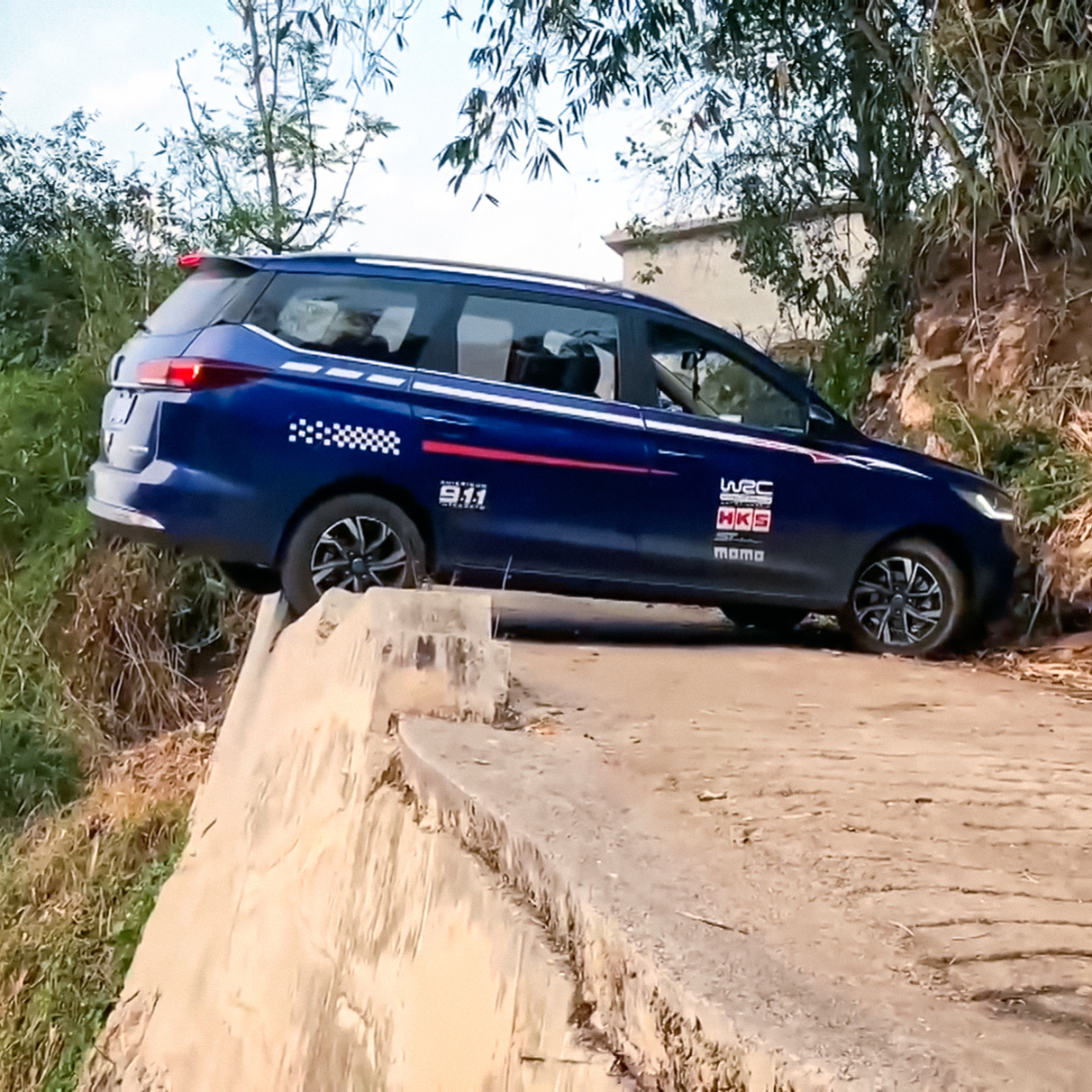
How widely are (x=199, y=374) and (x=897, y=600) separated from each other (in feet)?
11.6

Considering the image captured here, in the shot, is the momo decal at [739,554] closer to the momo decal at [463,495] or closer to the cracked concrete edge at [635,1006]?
the momo decal at [463,495]

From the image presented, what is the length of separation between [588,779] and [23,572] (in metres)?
6.27

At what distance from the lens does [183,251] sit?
32.1 feet

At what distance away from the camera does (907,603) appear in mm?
6039

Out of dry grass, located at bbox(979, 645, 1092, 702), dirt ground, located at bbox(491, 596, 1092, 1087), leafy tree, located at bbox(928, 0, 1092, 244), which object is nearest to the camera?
dirt ground, located at bbox(491, 596, 1092, 1087)

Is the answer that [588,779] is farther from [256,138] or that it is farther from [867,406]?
[256,138]

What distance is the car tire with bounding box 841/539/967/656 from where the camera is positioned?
19.8 feet

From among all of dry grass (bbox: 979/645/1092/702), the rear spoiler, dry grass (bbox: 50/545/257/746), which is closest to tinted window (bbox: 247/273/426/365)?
the rear spoiler

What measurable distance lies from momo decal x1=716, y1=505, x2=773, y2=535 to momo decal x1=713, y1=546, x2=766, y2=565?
9 cm

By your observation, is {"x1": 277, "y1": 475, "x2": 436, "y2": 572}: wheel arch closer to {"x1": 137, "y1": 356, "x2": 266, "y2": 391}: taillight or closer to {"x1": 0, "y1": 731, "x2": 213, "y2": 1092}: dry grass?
{"x1": 137, "y1": 356, "x2": 266, "y2": 391}: taillight

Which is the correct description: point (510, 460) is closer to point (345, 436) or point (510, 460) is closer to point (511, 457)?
point (511, 457)

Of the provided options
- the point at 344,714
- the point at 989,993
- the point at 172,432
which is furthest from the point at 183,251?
the point at 989,993

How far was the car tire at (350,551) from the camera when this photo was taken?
16.6 ft

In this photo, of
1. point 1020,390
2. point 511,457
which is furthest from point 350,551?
point 1020,390
